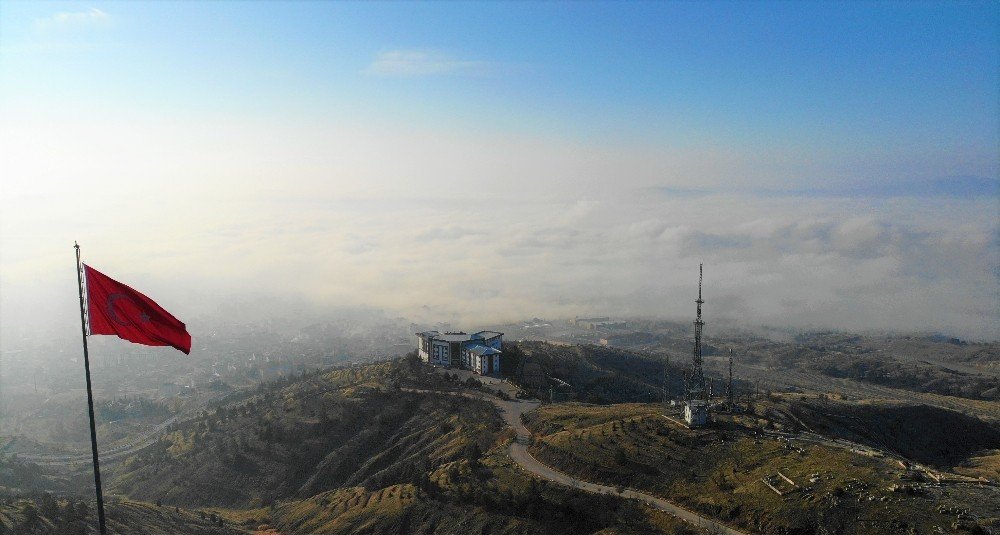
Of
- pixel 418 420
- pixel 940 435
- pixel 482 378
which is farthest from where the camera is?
pixel 482 378

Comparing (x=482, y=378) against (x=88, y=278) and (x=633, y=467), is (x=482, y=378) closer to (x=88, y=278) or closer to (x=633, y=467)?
(x=633, y=467)

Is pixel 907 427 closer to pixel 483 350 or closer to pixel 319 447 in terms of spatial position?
pixel 483 350

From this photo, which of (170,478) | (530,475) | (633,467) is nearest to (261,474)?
(170,478)

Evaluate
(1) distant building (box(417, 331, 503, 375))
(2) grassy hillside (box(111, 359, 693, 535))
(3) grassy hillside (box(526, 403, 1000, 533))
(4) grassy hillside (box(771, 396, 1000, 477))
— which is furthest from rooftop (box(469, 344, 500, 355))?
(4) grassy hillside (box(771, 396, 1000, 477))

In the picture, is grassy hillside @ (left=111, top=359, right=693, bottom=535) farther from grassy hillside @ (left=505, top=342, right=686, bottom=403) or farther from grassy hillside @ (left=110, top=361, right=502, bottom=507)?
grassy hillside @ (left=505, top=342, right=686, bottom=403)

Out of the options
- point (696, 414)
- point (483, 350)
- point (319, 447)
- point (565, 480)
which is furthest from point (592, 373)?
point (565, 480)

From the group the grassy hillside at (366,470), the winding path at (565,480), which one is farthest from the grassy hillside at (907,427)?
the grassy hillside at (366,470)
